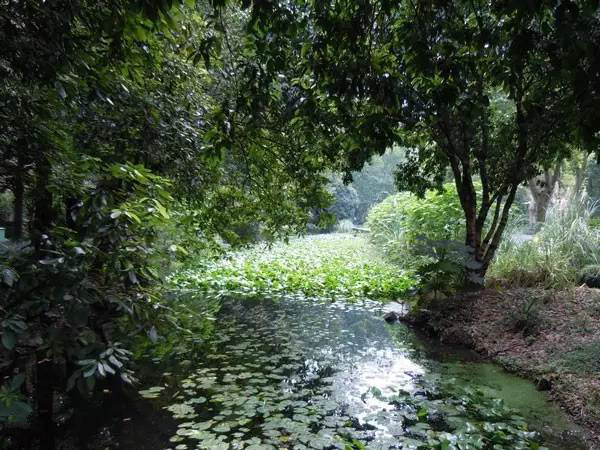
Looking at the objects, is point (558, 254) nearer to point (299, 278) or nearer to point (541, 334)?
point (541, 334)

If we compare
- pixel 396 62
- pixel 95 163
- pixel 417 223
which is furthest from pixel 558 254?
pixel 95 163

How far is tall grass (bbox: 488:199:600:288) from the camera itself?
6.88 metres

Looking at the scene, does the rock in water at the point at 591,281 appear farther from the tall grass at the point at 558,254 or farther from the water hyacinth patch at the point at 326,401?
the water hyacinth patch at the point at 326,401

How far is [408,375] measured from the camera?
469cm

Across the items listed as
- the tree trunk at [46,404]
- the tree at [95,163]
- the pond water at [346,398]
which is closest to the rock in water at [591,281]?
the pond water at [346,398]

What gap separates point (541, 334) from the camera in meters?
5.23

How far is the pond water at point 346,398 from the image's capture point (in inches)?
127

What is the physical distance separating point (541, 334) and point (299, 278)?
5515 millimetres

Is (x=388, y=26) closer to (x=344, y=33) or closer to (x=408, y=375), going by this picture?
(x=344, y=33)

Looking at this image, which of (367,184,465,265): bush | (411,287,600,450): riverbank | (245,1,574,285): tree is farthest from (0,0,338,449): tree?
(367,184,465,265): bush

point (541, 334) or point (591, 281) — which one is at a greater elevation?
point (591, 281)

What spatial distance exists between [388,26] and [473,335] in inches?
162

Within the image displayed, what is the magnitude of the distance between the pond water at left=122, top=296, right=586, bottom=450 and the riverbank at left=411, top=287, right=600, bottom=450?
0.65ft

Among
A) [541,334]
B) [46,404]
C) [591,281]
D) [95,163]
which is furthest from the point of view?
[591,281]
